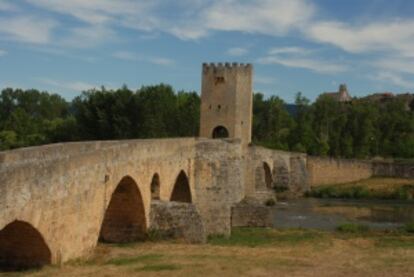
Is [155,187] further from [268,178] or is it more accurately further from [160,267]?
[268,178]

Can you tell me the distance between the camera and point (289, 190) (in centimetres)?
4391

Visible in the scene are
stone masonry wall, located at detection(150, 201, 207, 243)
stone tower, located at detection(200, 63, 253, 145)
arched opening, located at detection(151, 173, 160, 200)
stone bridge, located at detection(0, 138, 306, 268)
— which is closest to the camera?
stone bridge, located at detection(0, 138, 306, 268)

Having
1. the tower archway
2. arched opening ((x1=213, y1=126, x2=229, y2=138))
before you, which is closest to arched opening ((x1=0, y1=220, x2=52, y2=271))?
the tower archway

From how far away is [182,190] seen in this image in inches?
913

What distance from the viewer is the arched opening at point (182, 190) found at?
22906 mm

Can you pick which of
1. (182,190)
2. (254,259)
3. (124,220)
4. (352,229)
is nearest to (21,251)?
(254,259)

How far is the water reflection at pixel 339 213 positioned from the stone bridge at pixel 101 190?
197 inches

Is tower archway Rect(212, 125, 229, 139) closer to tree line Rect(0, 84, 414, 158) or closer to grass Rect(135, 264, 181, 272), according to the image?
tree line Rect(0, 84, 414, 158)

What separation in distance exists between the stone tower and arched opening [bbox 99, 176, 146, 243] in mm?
13960

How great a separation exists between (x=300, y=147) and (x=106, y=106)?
19.4m

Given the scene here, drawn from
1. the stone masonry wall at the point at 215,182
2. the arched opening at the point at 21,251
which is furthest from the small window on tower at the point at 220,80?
the arched opening at the point at 21,251

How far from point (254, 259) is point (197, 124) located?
3690cm

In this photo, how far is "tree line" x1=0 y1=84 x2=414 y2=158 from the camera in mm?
48469

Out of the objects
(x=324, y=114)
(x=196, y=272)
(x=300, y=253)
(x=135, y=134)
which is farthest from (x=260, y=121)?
(x=196, y=272)
